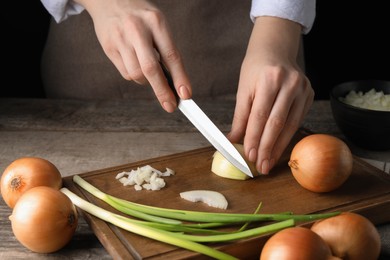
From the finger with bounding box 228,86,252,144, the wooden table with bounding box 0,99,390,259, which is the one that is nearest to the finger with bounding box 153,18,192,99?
the finger with bounding box 228,86,252,144

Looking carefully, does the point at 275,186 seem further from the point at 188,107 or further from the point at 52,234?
the point at 52,234

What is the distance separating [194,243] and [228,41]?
135cm

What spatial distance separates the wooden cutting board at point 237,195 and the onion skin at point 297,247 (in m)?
0.13

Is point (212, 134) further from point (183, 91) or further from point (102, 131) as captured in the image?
point (102, 131)

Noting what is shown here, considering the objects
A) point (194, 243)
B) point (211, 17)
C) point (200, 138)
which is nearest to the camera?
point (194, 243)

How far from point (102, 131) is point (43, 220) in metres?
0.81

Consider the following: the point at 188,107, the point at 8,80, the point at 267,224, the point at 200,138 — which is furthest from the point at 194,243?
the point at 8,80

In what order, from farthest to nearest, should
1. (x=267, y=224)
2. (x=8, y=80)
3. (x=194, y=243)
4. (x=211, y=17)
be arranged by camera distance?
1. (x=8, y=80)
2. (x=211, y=17)
3. (x=267, y=224)
4. (x=194, y=243)

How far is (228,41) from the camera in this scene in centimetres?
250

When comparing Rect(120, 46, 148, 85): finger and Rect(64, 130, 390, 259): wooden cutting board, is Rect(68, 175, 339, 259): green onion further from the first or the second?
Rect(120, 46, 148, 85): finger

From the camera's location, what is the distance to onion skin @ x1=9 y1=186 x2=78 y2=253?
1359mm

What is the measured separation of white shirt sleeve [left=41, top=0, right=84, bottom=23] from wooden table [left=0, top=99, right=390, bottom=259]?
0.39 m

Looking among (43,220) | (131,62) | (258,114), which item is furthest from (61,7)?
(43,220)

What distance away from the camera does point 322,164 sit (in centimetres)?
156
